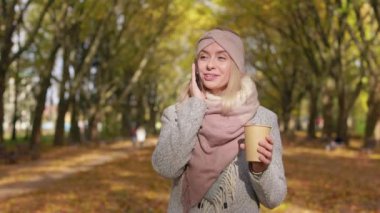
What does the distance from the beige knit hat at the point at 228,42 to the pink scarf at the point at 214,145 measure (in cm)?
18

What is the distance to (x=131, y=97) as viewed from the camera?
4625cm

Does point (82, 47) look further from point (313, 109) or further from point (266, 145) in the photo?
point (266, 145)

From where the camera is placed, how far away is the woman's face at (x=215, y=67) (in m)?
2.59

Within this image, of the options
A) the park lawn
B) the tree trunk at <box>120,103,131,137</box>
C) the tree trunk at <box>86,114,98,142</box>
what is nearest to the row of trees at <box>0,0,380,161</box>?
the tree trunk at <box>86,114,98,142</box>

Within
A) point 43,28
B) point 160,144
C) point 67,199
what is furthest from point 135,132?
point 160,144

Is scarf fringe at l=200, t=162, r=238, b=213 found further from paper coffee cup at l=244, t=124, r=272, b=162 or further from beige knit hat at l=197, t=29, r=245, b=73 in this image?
beige knit hat at l=197, t=29, r=245, b=73

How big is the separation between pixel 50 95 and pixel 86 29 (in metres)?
18.8

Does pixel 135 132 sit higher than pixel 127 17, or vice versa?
pixel 127 17

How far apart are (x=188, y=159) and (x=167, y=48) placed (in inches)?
1500

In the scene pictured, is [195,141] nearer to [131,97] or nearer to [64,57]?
[64,57]

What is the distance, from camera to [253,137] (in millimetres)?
2258

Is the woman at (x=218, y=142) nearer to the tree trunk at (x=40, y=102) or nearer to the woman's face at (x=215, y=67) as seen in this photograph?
the woman's face at (x=215, y=67)

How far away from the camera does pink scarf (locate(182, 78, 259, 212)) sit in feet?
8.10

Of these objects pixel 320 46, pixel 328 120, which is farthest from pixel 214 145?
pixel 328 120
